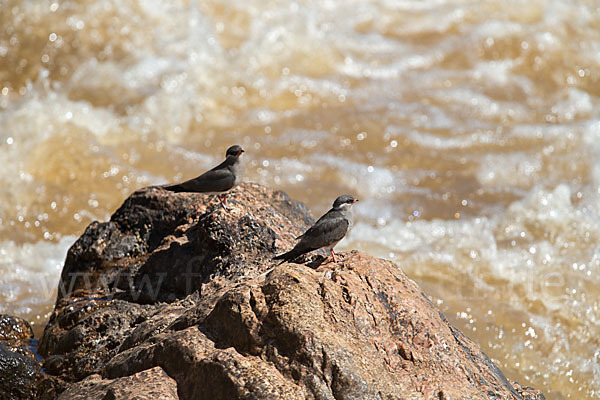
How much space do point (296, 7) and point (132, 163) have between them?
5.19 metres

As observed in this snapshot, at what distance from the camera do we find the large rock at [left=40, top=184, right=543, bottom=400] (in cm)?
306

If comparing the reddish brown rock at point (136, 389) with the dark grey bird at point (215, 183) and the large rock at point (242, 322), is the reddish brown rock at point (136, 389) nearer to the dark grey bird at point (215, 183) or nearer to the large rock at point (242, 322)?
the large rock at point (242, 322)

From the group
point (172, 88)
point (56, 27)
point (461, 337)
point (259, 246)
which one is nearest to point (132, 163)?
point (172, 88)

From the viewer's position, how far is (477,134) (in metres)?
9.98

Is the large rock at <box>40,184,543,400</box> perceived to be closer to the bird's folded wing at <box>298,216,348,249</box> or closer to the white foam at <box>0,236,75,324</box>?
the bird's folded wing at <box>298,216,348,249</box>

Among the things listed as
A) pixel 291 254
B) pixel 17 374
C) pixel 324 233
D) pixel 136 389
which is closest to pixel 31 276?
pixel 17 374

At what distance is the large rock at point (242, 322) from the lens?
120 inches

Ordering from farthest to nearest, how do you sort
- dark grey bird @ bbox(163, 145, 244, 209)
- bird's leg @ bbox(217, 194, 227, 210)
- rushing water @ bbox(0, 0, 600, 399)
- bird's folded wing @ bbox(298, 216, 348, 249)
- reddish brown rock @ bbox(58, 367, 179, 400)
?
rushing water @ bbox(0, 0, 600, 399) → dark grey bird @ bbox(163, 145, 244, 209) → bird's leg @ bbox(217, 194, 227, 210) → bird's folded wing @ bbox(298, 216, 348, 249) → reddish brown rock @ bbox(58, 367, 179, 400)

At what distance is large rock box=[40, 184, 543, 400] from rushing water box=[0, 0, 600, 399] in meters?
1.61

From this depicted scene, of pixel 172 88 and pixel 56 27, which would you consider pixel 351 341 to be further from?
pixel 56 27

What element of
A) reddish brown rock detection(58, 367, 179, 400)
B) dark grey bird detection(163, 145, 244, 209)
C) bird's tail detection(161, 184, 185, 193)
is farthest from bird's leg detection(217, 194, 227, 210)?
reddish brown rock detection(58, 367, 179, 400)

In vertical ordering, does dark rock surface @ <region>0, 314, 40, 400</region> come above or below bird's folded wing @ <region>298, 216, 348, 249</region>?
above

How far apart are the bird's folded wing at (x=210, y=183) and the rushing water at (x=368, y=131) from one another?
6.42 ft

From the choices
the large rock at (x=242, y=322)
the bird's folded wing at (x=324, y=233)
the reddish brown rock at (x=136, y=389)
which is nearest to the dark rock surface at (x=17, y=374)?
the large rock at (x=242, y=322)
